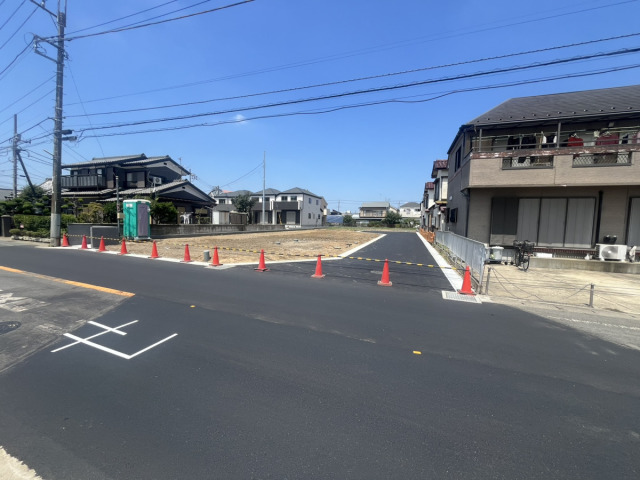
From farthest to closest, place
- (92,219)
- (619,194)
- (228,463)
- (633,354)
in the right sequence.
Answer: (92,219)
(619,194)
(633,354)
(228,463)

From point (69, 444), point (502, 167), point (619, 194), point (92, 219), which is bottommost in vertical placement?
point (69, 444)

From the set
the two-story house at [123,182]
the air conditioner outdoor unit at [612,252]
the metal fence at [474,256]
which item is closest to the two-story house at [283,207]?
the two-story house at [123,182]

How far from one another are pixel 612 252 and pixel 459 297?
30.8ft

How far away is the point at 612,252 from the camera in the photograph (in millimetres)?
11523

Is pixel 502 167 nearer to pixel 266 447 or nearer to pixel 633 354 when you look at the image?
pixel 633 354

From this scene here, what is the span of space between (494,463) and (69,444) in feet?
11.0

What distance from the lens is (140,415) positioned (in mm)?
2645

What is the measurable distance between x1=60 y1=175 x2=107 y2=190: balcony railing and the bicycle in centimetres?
3931

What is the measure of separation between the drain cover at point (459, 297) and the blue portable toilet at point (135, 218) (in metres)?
19.1

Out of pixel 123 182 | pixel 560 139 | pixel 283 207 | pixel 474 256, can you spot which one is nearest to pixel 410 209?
pixel 283 207

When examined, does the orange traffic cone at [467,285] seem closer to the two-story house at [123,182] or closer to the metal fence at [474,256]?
the metal fence at [474,256]

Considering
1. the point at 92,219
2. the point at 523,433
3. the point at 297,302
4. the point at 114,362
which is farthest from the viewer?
the point at 92,219

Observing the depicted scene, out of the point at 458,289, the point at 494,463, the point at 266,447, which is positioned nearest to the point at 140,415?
the point at 266,447

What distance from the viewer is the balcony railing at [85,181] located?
32.3 metres
